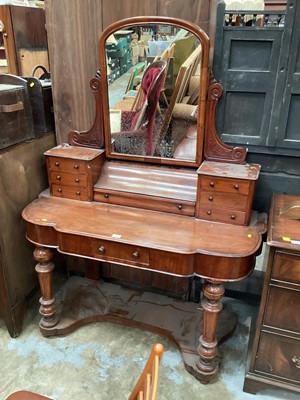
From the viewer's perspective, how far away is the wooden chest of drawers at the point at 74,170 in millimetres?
1709

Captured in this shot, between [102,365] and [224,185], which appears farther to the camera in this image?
[102,365]

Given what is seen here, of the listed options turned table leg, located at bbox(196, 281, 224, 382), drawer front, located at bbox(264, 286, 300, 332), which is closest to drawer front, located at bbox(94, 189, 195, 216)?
turned table leg, located at bbox(196, 281, 224, 382)

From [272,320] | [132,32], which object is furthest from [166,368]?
[132,32]

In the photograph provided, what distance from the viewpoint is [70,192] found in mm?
1775

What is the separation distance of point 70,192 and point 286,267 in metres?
1.05

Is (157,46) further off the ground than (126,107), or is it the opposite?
(157,46)

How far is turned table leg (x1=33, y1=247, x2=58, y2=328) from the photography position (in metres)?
1.70

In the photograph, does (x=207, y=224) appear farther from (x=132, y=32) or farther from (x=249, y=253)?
(x=132, y=32)

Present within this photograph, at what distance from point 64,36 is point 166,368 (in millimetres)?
1715

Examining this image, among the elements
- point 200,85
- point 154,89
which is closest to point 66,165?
point 154,89

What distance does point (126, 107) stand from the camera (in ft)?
5.59

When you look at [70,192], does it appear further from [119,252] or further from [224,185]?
[224,185]

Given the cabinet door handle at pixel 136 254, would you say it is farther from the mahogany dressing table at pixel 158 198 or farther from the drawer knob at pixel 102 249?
the drawer knob at pixel 102 249

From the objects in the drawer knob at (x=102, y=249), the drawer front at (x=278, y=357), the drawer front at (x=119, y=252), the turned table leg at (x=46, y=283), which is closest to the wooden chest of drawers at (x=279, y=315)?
the drawer front at (x=278, y=357)
